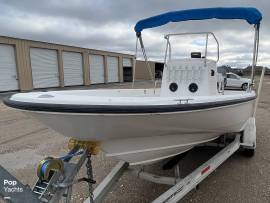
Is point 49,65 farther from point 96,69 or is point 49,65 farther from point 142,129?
point 142,129

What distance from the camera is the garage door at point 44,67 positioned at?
57.9 feet

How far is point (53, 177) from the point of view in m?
2.18

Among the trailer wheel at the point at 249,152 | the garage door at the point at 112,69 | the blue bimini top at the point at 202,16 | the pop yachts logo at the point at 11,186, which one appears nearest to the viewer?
the pop yachts logo at the point at 11,186

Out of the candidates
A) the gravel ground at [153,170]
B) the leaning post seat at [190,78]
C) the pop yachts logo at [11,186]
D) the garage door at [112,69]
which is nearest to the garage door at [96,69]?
the garage door at [112,69]

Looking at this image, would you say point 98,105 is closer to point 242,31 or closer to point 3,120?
point 242,31

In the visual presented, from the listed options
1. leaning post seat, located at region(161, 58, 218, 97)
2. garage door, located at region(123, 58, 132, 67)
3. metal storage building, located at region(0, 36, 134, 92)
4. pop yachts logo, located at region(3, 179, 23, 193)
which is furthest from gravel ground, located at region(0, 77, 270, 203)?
garage door, located at region(123, 58, 132, 67)

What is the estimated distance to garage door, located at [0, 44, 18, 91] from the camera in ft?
50.4

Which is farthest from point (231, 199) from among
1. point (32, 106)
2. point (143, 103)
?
point (32, 106)

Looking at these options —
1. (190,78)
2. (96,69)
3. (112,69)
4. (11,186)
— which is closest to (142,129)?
(11,186)

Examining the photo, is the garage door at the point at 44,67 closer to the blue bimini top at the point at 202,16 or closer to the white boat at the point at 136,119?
the blue bimini top at the point at 202,16

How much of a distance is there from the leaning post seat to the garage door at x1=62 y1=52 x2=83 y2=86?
17294mm

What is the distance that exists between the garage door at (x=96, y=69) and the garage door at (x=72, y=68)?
153cm

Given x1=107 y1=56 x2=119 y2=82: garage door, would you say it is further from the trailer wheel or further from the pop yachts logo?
the pop yachts logo

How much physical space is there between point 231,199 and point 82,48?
20.8 metres
